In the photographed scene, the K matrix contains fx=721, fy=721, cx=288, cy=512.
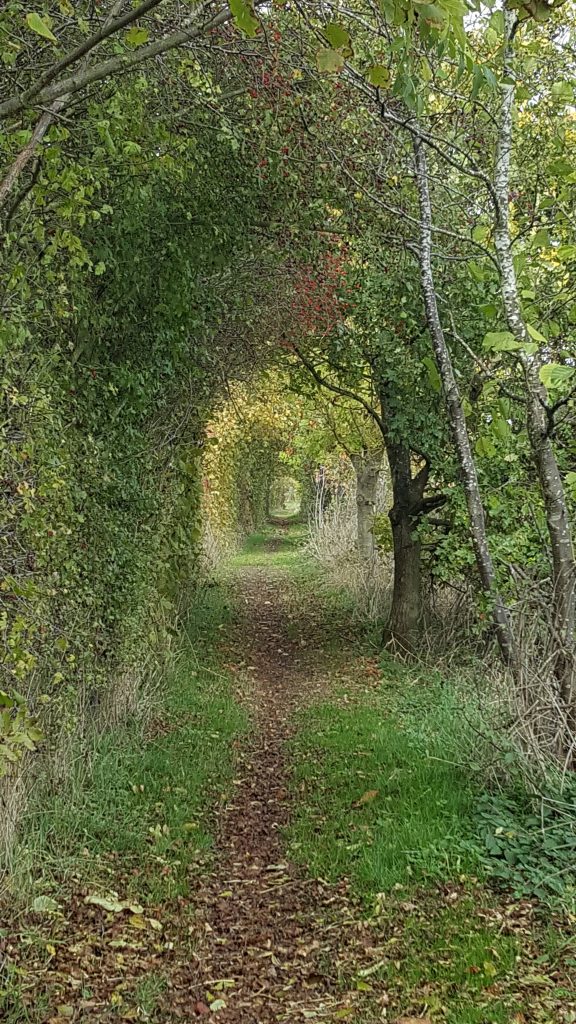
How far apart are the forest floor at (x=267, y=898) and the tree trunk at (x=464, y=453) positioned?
3.52 feet

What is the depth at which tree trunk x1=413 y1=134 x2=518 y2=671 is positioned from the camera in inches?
189

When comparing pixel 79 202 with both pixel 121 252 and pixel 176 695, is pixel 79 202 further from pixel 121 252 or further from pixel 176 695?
pixel 176 695

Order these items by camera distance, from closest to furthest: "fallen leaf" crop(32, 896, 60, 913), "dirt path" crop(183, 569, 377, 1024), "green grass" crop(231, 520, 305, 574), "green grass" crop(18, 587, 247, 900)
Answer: "dirt path" crop(183, 569, 377, 1024) < "fallen leaf" crop(32, 896, 60, 913) < "green grass" crop(18, 587, 247, 900) < "green grass" crop(231, 520, 305, 574)

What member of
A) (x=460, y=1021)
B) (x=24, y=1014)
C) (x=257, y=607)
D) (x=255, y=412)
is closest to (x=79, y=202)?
(x=24, y=1014)

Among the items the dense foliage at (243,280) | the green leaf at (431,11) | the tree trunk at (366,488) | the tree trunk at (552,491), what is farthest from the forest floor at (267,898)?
the tree trunk at (366,488)

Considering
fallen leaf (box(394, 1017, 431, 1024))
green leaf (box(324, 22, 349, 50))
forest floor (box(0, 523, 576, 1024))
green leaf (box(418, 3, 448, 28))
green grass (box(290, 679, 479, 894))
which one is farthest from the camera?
green grass (box(290, 679, 479, 894))

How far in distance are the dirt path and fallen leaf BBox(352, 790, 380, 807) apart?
1.67 feet

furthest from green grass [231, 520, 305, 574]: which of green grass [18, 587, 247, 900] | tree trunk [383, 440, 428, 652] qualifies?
green grass [18, 587, 247, 900]

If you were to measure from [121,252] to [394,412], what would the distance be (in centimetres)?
418

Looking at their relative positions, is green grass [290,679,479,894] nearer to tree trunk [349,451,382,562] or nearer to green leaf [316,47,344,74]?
green leaf [316,47,344,74]

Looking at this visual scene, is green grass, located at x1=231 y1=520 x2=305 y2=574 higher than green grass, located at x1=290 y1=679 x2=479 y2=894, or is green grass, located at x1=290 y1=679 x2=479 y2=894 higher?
green grass, located at x1=231 y1=520 x2=305 y2=574

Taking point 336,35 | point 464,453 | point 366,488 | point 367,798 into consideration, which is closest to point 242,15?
point 336,35

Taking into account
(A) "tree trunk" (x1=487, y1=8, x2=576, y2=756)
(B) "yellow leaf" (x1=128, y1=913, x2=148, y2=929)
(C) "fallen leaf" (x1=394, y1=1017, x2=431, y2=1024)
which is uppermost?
(A) "tree trunk" (x1=487, y1=8, x2=576, y2=756)

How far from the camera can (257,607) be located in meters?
12.8
